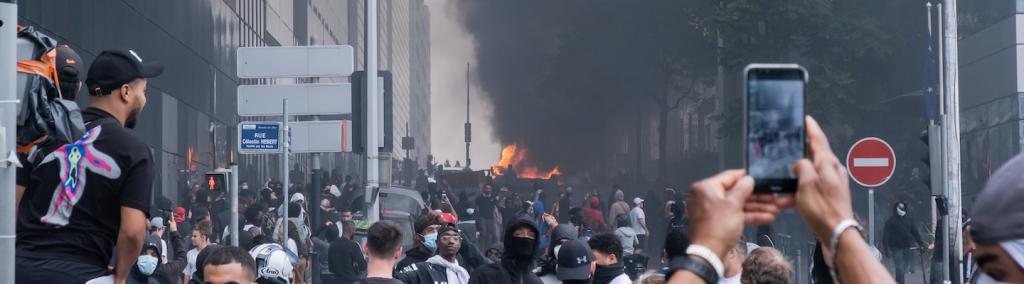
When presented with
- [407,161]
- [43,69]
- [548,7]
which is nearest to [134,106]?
[43,69]

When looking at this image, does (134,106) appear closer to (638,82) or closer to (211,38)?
(211,38)

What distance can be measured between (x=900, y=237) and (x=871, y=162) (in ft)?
20.6

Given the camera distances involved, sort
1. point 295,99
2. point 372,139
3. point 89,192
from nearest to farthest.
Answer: point 89,192 → point 295,99 → point 372,139

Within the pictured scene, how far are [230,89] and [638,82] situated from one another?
16.1m

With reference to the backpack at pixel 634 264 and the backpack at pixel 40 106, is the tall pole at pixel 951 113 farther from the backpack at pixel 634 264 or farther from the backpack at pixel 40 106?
the backpack at pixel 40 106

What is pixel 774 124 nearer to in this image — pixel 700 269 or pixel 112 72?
pixel 700 269

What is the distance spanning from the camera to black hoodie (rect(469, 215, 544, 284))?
7816 mm

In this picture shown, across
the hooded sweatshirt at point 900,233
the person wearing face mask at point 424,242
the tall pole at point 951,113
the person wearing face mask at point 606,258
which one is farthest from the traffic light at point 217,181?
the hooded sweatshirt at point 900,233

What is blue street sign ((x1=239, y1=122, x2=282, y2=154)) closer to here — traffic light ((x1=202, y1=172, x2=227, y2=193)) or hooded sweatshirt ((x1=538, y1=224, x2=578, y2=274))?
traffic light ((x1=202, y1=172, x2=227, y2=193))

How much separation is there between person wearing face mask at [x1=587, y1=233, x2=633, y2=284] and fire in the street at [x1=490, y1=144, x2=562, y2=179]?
55.4 meters

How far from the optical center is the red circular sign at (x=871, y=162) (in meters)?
15.4

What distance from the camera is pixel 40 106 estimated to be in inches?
188

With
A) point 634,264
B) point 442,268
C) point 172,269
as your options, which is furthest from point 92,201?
point 634,264

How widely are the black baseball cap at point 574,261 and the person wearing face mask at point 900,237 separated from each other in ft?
46.3
